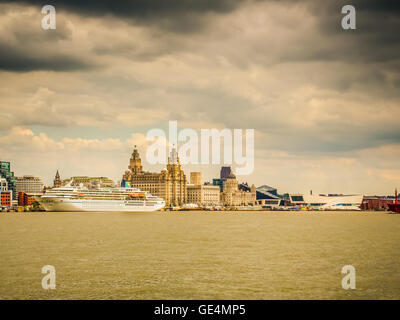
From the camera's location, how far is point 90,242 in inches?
2424

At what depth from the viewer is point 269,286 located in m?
33.7

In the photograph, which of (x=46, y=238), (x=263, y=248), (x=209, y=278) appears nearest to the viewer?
(x=209, y=278)

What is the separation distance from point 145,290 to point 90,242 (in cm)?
3075

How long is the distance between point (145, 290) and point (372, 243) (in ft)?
129

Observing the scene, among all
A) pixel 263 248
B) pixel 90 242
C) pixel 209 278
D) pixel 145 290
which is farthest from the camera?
pixel 90 242

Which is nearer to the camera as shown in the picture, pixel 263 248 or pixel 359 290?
pixel 359 290

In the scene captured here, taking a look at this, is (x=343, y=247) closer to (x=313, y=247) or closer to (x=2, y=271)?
(x=313, y=247)
